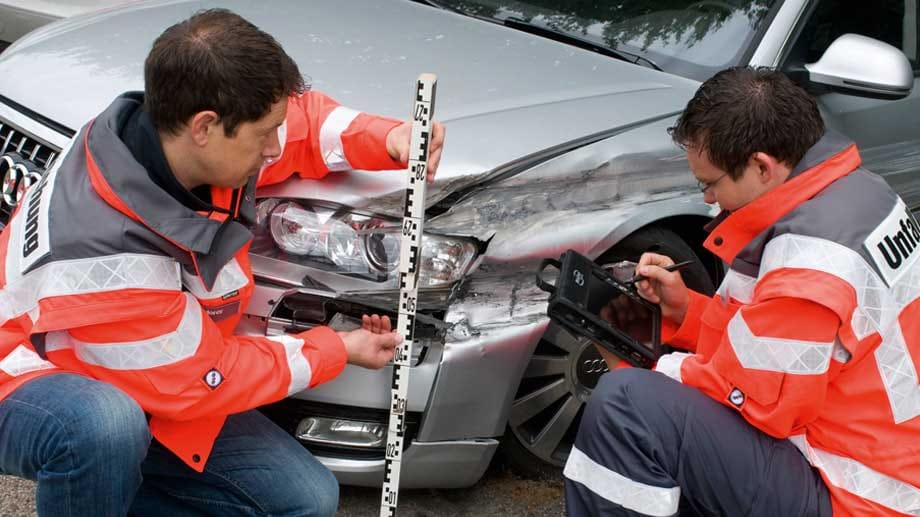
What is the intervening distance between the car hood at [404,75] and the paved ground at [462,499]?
34.3 inches

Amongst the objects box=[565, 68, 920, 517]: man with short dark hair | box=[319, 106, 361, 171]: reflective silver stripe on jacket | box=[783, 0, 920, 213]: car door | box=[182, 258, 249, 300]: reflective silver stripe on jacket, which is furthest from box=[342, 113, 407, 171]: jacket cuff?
box=[783, 0, 920, 213]: car door

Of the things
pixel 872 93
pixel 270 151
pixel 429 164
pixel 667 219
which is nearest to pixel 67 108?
pixel 270 151

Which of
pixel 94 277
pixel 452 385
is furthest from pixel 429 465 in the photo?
pixel 94 277

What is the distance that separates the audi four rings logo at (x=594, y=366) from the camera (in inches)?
104

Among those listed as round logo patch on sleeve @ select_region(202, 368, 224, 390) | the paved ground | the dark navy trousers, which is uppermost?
round logo patch on sleeve @ select_region(202, 368, 224, 390)

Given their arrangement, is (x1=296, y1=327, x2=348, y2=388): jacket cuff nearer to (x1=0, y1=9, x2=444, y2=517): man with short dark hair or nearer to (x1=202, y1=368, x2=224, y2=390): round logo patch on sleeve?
A: (x1=0, y1=9, x2=444, y2=517): man with short dark hair

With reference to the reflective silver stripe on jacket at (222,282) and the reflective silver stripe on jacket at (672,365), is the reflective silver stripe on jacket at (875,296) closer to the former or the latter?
the reflective silver stripe on jacket at (672,365)

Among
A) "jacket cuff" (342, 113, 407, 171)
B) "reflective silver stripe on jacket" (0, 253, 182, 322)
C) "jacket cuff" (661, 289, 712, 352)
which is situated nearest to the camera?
"reflective silver stripe on jacket" (0, 253, 182, 322)

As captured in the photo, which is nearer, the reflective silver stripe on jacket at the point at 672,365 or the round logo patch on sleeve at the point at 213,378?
the round logo patch on sleeve at the point at 213,378

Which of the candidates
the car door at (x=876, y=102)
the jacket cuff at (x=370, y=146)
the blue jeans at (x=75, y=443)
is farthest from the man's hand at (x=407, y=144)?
the car door at (x=876, y=102)

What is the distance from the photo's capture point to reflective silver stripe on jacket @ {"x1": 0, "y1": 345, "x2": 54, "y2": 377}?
6.48 feet

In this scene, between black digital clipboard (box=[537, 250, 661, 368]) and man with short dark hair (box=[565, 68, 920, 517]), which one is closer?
man with short dark hair (box=[565, 68, 920, 517])

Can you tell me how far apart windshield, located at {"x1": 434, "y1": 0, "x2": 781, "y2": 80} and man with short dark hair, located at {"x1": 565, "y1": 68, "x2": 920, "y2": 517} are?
857mm

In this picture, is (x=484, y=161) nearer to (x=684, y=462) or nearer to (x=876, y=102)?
(x=684, y=462)
